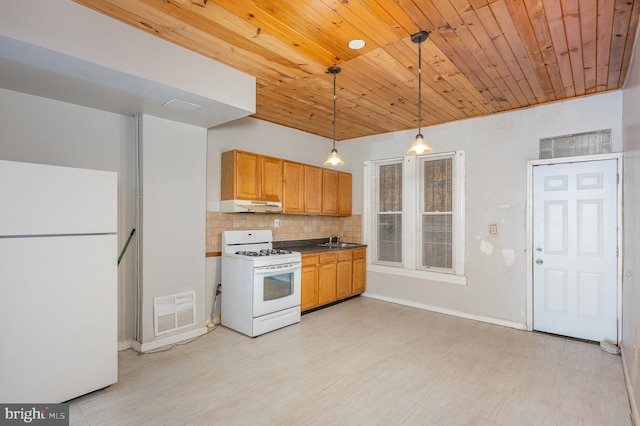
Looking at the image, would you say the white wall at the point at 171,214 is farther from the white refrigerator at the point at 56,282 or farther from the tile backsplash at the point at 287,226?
the white refrigerator at the point at 56,282

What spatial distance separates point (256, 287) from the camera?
3674 mm

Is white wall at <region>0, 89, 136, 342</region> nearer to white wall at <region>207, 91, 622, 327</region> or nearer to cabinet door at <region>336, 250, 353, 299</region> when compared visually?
white wall at <region>207, 91, 622, 327</region>

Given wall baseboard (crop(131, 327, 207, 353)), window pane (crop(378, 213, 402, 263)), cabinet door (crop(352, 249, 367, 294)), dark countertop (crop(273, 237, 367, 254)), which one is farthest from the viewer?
cabinet door (crop(352, 249, 367, 294))

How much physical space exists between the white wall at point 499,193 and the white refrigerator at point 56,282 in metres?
4.15

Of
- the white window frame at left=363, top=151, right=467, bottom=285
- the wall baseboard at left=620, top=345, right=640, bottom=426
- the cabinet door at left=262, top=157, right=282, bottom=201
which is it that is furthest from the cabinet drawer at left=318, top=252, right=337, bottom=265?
the wall baseboard at left=620, top=345, right=640, bottom=426

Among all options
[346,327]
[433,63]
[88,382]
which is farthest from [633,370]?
[88,382]

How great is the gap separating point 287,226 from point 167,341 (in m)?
2.33

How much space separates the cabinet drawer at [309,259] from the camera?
4430 mm

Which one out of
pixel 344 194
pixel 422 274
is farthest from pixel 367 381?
pixel 344 194

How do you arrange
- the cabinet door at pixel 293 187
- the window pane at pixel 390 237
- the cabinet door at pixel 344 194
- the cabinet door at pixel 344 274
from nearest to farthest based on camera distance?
the cabinet door at pixel 293 187
the cabinet door at pixel 344 274
the window pane at pixel 390 237
the cabinet door at pixel 344 194

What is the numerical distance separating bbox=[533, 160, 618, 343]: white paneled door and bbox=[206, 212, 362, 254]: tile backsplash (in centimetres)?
273

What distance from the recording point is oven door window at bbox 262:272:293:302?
3.80 metres

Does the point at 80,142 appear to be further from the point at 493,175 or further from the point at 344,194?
the point at 493,175

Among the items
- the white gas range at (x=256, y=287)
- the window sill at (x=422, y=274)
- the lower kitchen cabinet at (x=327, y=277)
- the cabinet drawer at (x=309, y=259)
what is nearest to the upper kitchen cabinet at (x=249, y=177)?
the white gas range at (x=256, y=287)
